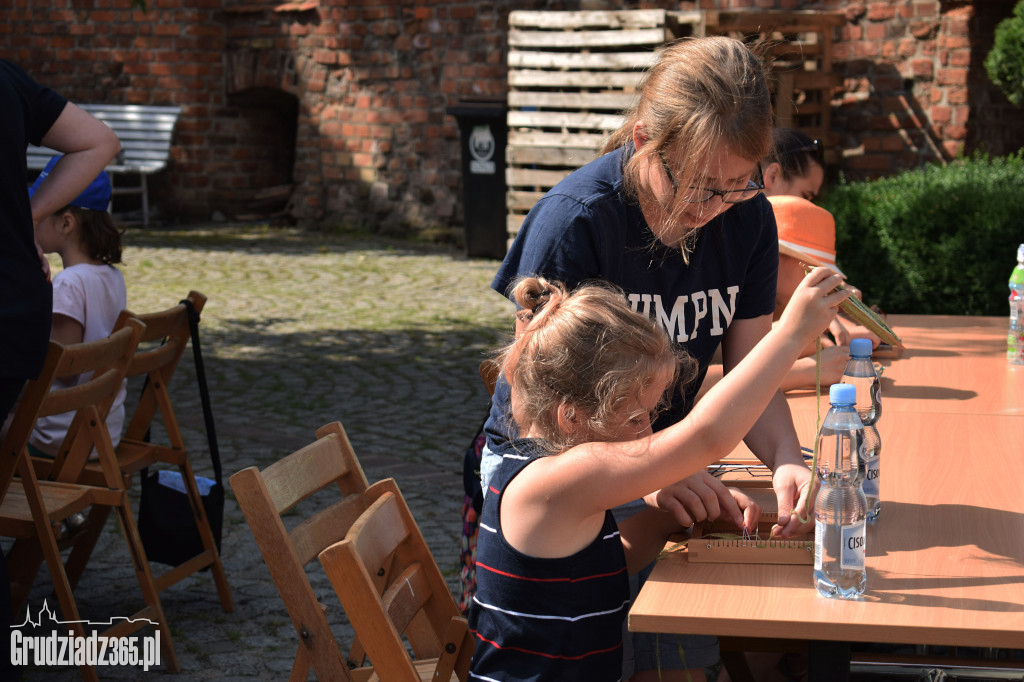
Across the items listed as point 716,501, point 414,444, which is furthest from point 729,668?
point 414,444

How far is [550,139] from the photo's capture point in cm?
980

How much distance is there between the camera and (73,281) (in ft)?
12.7

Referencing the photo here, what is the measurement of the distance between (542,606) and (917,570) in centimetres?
62

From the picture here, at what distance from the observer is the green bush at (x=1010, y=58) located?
25.8 feet

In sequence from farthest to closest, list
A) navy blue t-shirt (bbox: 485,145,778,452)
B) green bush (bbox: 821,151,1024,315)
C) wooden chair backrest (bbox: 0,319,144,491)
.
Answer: green bush (bbox: 821,151,1024,315), wooden chair backrest (bbox: 0,319,144,491), navy blue t-shirt (bbox: 485,145,778,452)

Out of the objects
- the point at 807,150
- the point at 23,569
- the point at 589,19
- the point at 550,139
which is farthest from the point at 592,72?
the point at 23,569

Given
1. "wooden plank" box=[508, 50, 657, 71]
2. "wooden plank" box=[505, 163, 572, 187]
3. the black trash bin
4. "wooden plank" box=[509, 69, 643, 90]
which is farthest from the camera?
the black trash bin

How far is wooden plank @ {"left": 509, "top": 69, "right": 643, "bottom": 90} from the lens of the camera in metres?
9.30

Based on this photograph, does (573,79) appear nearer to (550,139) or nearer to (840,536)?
(550,139)

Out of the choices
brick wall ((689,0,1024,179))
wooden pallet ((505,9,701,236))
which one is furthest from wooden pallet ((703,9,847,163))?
wooden pallet ((505,9,701,236))

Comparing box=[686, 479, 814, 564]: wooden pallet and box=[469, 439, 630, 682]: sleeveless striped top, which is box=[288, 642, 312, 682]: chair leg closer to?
box=[469, 439, 630, 682]: sleeveless striped top

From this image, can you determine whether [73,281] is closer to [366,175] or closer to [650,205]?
[650,205]

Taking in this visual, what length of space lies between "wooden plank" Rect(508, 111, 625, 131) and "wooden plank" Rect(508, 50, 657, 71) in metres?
0.39

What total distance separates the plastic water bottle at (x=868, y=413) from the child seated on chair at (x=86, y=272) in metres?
2.48
